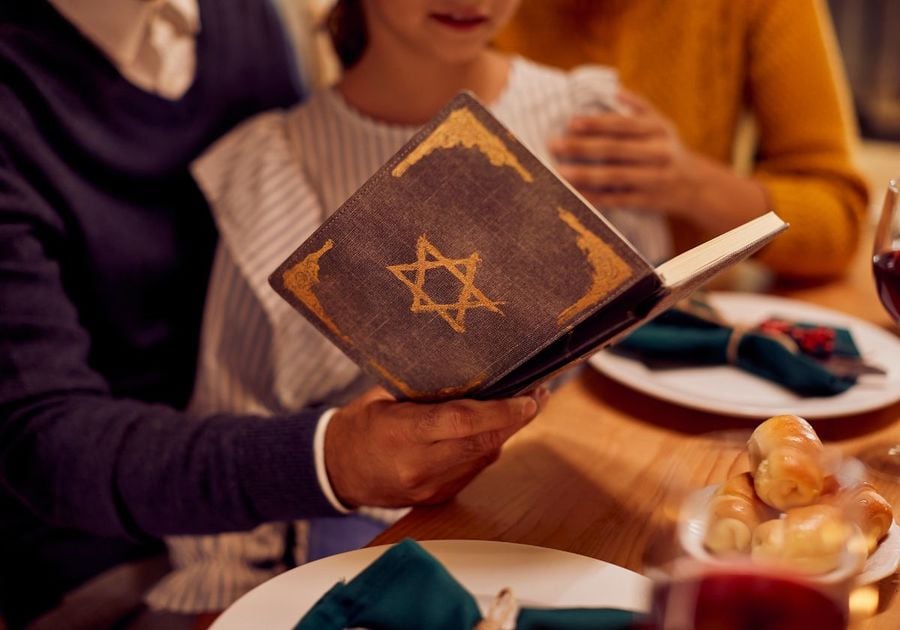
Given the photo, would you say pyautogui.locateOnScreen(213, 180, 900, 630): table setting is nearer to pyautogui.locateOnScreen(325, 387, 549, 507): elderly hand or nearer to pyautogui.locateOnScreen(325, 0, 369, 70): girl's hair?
pyautogui.locateOnScreen(325, 387, 549, 507): elderly hand

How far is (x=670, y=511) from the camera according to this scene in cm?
47

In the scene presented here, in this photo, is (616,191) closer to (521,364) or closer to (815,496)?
(521,364)

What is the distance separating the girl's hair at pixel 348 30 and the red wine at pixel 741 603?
110cm

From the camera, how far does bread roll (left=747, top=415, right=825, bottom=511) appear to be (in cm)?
53

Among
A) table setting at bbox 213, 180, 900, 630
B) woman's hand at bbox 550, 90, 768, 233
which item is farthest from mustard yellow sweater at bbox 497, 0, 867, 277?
table setting at bbox 213, 180, 900, 630

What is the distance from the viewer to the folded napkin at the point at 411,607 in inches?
20.5

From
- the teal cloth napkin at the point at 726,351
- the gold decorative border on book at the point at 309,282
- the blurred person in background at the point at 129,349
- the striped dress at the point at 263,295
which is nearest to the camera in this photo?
the gold decorative border on book at the point at 309,282

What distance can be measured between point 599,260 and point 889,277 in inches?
16.4

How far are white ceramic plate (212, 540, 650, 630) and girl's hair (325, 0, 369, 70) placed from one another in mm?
910

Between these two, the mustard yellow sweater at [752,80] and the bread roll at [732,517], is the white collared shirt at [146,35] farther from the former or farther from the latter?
the bread roll at [732,517]

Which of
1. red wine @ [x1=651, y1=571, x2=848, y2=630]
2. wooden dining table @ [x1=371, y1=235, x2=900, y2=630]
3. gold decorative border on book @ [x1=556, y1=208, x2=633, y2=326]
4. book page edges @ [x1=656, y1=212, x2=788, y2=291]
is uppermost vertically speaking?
gold decorative border on book @ [x1=556, y1=208, x2=633, y2=326]

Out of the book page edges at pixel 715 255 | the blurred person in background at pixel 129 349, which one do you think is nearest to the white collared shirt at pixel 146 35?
the blurred person in background at pixel 129 349

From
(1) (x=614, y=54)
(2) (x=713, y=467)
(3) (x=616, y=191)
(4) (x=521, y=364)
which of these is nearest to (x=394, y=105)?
(3) (x=616, y=191)

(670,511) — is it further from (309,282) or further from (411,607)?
(309,282)
